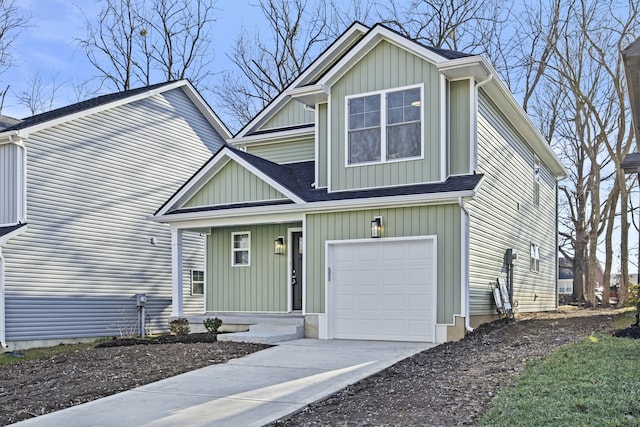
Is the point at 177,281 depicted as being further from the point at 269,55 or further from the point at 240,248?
the point at 269,55

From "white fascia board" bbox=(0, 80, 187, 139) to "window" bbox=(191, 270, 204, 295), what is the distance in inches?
214

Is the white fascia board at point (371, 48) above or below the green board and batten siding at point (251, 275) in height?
above

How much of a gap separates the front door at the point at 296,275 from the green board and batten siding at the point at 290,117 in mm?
4034

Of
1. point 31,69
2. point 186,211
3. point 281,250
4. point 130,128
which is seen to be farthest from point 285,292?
point 31,69

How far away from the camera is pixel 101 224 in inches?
656

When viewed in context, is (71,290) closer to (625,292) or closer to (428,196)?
(428,196)

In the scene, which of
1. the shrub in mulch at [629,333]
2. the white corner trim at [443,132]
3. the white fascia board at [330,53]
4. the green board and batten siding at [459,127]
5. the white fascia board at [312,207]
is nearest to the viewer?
the shrub in mulch at [629,333]

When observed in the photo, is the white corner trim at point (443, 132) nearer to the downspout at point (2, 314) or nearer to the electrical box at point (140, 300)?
the electrical box at point (140, 300)

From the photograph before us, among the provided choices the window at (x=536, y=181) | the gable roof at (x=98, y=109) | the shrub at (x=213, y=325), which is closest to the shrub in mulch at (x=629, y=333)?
the shrub at (x=213, y=325)

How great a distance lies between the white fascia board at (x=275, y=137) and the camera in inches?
615

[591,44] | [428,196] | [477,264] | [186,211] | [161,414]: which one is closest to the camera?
[161,414]

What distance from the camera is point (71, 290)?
51.3ft

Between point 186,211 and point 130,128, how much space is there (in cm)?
488

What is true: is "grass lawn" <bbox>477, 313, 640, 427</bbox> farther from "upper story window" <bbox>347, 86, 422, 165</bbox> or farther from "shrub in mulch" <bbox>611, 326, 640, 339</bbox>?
"upper story window" <bbox>347, 86, 422, 165</bbox>
